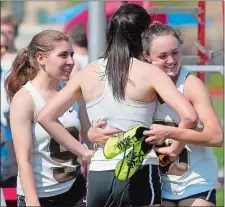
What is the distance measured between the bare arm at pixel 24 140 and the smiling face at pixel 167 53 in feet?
2.51

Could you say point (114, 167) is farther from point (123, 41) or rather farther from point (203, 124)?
point (123, 41)

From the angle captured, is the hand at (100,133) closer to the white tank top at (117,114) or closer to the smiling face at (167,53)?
the white tank top at (117,114)

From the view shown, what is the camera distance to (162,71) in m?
3.52

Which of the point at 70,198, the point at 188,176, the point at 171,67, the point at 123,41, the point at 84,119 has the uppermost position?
the point at 123,41

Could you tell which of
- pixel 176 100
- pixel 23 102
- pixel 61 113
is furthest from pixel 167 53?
pixel 23 102

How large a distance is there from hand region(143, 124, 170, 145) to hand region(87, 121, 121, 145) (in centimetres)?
18

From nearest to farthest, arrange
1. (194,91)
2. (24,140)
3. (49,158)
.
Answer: (194,91), (24,140), (49,158)

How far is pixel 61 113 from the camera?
146 inches

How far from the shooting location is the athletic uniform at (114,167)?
11.6 feet

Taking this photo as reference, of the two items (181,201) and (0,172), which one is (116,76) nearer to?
(181,201)

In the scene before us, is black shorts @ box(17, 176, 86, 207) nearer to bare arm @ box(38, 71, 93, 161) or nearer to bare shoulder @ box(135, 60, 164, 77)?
bare arm @ box(38, 71, 93, 161)

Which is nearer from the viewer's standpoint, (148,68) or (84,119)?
(148,68)

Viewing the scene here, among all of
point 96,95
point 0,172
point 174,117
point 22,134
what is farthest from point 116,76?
point 0,172

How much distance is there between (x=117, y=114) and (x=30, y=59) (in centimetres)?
104
